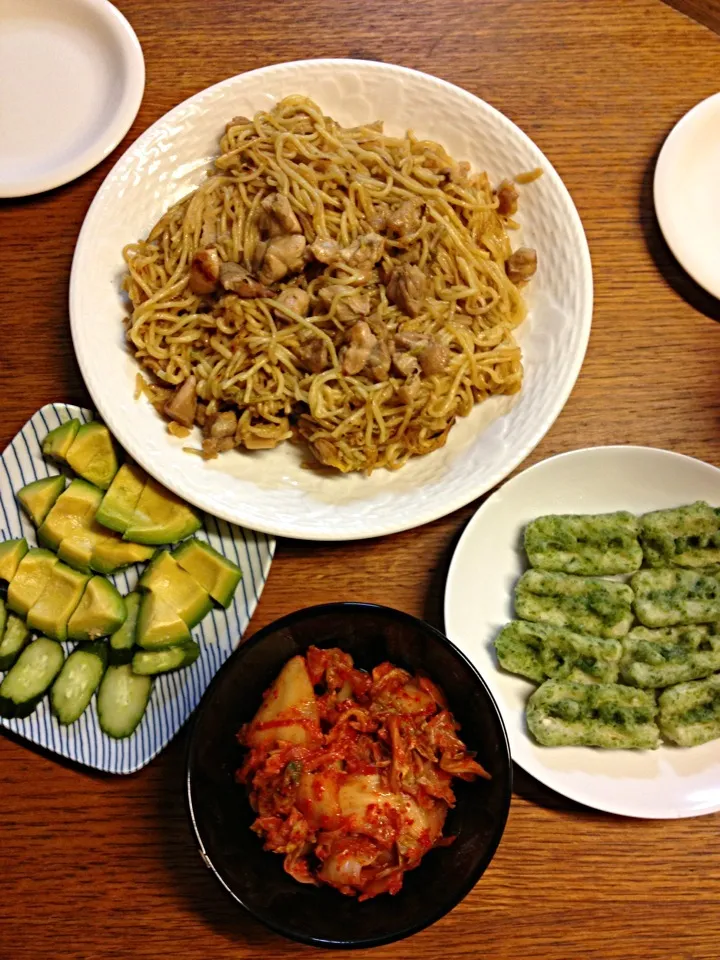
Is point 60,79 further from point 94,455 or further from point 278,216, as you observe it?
point 94,455

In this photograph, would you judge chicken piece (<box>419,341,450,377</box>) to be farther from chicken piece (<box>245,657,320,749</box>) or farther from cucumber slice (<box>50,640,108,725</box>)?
cucumber slice (<box>50,640,108,725</box>)

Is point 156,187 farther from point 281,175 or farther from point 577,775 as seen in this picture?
point 577,775

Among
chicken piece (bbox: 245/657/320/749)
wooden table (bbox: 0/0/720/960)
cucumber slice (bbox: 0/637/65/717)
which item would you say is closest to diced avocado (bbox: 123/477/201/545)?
wooden table (bbox: 0/0/720/960)

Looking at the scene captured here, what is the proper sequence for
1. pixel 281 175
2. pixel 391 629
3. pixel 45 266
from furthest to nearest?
pixel 45 266 → pixel 281 175 → pixel 391 629

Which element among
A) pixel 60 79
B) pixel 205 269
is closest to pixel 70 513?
pixel 205 269

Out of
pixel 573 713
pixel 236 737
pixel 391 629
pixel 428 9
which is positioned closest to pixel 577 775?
pixel 573 713

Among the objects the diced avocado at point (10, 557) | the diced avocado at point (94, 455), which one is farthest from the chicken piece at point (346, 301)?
the diced avocado at point (10, 557)
